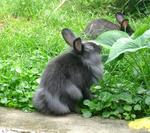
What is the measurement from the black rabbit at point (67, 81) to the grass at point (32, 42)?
0.27 metres

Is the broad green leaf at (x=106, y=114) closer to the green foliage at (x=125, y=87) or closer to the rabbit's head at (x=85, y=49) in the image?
the green foliage at (x=125, y=87)

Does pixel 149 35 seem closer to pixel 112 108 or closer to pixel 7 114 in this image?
pixel 112 108

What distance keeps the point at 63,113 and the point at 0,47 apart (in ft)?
7.13

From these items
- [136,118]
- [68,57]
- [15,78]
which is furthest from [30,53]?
[136,118]

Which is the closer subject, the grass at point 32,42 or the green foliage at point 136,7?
the grass at point 32,42

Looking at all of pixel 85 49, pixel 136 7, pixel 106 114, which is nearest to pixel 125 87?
pixel 106 114

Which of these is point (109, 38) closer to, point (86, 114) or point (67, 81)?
point (67, 81)

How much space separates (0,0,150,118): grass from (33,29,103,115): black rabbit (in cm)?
27

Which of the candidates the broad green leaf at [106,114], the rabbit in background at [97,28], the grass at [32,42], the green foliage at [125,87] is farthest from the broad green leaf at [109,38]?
the rabbit in background at [97,28]

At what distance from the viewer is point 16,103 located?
5.86 m

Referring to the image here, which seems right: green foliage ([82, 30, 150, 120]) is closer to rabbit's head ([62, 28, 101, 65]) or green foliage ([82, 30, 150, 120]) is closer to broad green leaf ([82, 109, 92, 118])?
broad green leaf ([82, 109, 92, 118])

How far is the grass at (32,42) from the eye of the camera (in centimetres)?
605

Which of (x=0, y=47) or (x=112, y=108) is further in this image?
(x=0, y=47)

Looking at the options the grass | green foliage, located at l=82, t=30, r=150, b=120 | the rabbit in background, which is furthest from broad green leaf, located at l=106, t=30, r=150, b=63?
the rabbit in background
